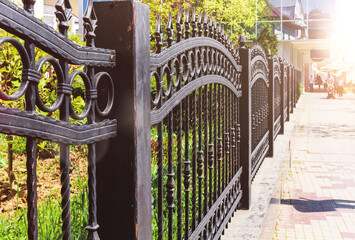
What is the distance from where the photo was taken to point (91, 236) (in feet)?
5.80

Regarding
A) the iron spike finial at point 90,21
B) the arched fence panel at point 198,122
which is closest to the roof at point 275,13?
the arched fence panel at point 198,122

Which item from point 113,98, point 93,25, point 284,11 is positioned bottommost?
point 113,98

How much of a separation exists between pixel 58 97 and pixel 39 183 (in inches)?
152

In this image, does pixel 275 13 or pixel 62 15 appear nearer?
pixel 62 15

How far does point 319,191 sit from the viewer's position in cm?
658

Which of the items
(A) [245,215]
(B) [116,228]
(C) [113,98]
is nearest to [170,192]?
(B) [116,228]

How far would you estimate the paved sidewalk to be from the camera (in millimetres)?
4980

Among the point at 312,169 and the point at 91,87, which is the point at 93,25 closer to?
the point at 91,87

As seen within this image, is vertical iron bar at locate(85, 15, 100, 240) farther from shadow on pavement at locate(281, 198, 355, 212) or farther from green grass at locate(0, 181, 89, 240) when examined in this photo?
shadow on pavement at locate(281, 198, 355, 212)

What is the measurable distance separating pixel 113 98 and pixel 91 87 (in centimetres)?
17

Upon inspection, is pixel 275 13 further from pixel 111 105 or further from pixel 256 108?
pixel 111 105

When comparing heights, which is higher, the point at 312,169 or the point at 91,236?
the point at 91,236

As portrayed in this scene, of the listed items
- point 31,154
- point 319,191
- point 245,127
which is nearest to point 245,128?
point 245,127

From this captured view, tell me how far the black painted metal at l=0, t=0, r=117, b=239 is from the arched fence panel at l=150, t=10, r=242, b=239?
18.4 inches
